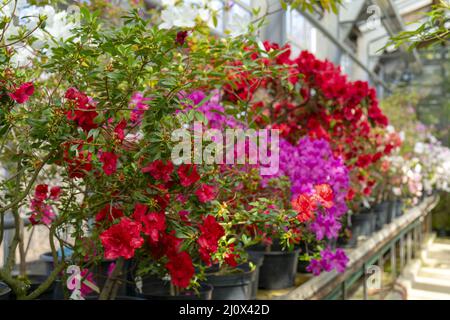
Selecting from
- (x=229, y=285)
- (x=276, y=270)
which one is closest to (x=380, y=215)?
(x=276, y=270)

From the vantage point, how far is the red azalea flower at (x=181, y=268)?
3.17ft

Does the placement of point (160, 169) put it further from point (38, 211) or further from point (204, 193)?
point (38, 211)

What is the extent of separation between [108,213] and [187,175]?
182mm

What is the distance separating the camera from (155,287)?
142 centimetres

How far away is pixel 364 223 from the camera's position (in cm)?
293

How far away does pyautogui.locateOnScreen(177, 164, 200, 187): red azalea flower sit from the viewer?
0.90 meters

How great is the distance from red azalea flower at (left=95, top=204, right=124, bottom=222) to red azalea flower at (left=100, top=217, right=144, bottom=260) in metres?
0.14

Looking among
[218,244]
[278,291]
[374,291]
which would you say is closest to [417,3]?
[374,291]

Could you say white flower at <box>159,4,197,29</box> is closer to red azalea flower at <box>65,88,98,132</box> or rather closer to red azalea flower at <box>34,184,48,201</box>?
red azalea flower at <box>65,88,98,132</box>

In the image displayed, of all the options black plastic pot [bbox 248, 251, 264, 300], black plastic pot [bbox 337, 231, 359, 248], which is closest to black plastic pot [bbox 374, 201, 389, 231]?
black plastic pot [bbox 337, 231, 359, 248]

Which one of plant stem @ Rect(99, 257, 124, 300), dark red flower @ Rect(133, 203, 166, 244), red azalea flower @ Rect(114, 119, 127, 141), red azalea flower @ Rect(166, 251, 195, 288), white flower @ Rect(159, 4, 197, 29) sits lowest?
plant stem @ Rect(99, 257, 124, 300)

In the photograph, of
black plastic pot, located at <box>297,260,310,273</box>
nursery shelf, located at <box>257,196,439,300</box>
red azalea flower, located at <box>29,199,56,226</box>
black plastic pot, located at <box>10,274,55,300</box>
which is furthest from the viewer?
black plastic pot, located at <box>297,260,310,273</box>

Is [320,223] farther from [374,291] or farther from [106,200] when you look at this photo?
[374,291]
